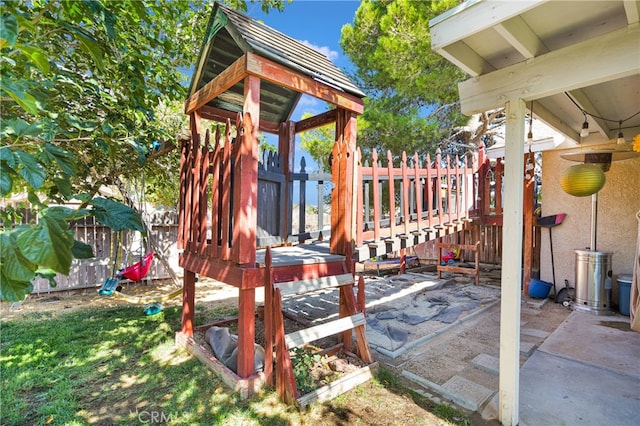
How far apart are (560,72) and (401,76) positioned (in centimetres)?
715

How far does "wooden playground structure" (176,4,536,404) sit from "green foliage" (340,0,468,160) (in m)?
4.88

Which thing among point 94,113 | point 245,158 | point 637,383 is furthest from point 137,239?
point 637,383

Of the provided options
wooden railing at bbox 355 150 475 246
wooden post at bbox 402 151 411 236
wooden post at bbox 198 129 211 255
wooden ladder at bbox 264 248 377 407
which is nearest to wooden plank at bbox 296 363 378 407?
wooden ladder at bbox 264 248 377 407

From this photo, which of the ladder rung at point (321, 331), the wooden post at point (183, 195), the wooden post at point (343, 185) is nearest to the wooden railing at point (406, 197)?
the wooden post at point (343, 185)

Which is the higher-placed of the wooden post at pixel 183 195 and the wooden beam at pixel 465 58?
the wooden beam at pixel 465 58

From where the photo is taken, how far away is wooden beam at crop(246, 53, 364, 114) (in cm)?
251

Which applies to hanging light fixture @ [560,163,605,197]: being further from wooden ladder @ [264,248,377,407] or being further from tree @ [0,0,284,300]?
tree @ [0,0,284,300]

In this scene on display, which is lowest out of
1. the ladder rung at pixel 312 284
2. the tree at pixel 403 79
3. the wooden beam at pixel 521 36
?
the ladder rung at pixel 312 284

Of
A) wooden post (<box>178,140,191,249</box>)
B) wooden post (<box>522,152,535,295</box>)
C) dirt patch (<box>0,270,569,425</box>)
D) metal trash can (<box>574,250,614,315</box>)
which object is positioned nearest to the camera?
dirt patch (<box>0,270,569,425</box>)

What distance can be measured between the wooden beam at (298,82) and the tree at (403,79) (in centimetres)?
592

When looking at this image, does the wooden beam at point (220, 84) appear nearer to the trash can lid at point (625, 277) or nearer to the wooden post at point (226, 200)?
the wooden post at point (226, 200)

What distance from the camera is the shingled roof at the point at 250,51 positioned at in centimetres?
263

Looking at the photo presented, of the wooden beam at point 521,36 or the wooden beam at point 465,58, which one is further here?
the wooden beam at point 465,58

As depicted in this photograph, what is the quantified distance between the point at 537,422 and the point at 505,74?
249 cm
